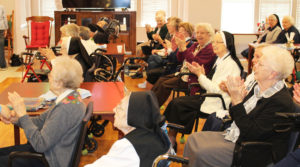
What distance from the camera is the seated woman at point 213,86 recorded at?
3.38 meters

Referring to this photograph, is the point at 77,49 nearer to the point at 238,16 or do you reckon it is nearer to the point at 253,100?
the point at 253,100

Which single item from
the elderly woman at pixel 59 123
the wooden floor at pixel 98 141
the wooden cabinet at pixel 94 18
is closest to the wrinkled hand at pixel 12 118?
the elderly woman at pixel 59 123

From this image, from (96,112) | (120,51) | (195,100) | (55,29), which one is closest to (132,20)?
(55,29)

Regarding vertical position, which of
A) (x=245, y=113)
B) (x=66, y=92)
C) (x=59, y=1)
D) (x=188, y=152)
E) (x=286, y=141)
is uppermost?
(x=59, y=1)

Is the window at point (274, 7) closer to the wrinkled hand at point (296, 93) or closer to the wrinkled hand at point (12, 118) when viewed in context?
the wrinkled hand at point (296, 93)

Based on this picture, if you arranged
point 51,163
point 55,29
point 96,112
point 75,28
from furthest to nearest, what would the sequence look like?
point 55,29, point 75,28, point 96,112, point 51,163

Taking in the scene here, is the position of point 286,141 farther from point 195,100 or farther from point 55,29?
point 55,29

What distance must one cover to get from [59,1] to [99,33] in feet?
15.0

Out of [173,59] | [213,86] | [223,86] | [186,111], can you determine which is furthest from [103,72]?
[223,86]

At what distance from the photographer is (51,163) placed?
2.13m

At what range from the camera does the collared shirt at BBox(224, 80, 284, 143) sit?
2385mm

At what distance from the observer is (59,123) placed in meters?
2.08

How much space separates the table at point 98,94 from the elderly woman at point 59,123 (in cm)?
39

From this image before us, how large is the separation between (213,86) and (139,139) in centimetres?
173
